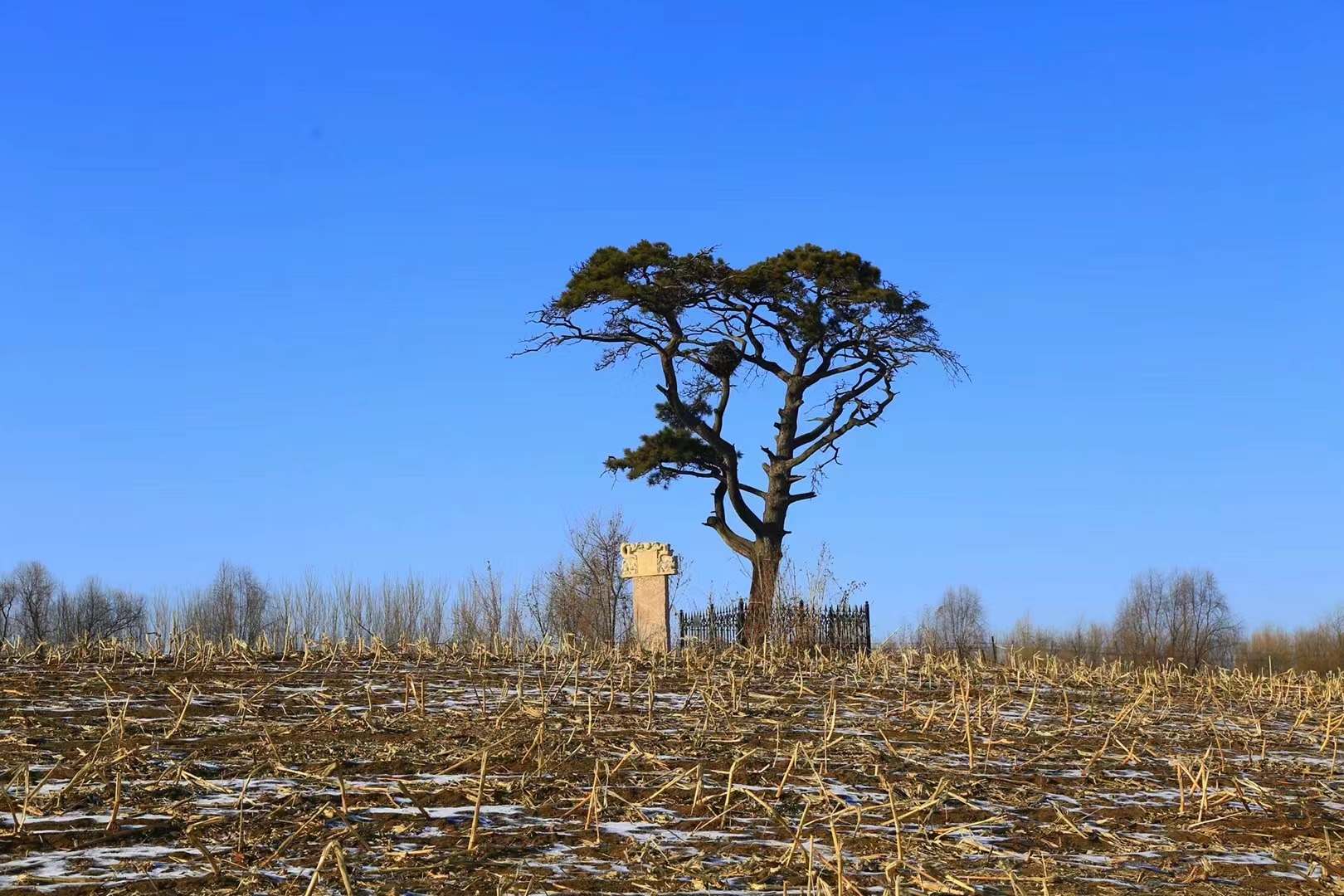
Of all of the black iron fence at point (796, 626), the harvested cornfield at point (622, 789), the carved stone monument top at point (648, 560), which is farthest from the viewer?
the carved stone monument top at point (648, 560)

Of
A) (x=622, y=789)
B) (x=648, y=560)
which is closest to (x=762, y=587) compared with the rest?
(x=648, y=560)

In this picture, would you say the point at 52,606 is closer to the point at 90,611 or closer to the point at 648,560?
the point at 90,611

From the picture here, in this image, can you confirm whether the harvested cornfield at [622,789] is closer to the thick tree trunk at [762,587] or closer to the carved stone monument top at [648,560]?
the thick tree trunk at [762,587]

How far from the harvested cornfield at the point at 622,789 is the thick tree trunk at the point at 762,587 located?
4241 millimetres

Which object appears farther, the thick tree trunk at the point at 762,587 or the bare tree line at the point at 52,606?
the bare tree line at the point at 52,606

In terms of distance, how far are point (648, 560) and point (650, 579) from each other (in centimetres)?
29

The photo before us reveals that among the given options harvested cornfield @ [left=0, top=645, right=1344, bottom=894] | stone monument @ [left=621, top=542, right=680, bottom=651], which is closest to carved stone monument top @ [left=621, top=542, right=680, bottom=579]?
stone monument @ [left=621, top=542, right=680, bottom=651]

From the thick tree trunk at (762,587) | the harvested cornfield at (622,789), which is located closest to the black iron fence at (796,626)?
the thick tree trunk at (762,587)

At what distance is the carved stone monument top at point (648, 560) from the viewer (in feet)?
55.4

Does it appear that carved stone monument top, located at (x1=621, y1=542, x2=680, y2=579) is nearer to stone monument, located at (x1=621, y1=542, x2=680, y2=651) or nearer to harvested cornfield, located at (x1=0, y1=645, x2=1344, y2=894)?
stone monument, located at (x1=621, y1=542, x2=680, y2=651)

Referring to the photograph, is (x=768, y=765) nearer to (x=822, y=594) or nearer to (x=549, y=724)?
(x=549, y=724)

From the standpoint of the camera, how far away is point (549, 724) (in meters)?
5.89

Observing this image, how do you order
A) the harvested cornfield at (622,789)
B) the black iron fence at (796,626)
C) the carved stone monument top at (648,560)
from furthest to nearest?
the carved stone monument top at (648,560) → the black iron fence at (796,626) → the harvested cornfield at (622,789)

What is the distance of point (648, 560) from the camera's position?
1703 centimetres
